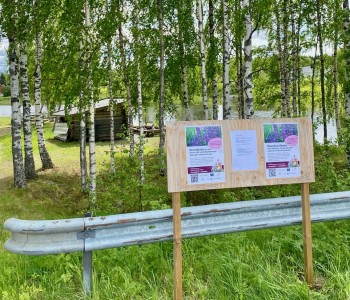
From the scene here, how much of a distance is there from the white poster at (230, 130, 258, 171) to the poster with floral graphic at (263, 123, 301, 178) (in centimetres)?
13

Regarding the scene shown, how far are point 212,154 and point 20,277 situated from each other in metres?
2.10

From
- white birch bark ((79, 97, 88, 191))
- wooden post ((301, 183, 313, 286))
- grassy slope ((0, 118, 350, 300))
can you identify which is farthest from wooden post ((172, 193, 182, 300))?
white birch bark ((79, 97, 88, 191))

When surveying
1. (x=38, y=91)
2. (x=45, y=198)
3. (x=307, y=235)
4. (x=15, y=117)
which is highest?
(x=38, y=91)

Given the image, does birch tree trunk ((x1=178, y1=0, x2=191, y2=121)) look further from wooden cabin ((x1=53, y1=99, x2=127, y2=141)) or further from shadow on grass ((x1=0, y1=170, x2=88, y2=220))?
wooden cabin ((x1=53, y1=99, x2=127, y2=141))

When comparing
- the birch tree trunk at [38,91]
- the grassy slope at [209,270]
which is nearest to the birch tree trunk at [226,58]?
the birch tree trunk at [38,91]

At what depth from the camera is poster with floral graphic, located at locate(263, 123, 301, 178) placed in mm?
3559

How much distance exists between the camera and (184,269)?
12.0 feet

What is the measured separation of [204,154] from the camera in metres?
3.36

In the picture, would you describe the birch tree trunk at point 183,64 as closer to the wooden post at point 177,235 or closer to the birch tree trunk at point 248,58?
the birch tree trunk at point 248,58

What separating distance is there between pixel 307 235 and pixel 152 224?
147 cm

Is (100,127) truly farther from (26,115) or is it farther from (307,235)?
(307,235)

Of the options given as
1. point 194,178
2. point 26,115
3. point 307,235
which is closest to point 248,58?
point 307,235

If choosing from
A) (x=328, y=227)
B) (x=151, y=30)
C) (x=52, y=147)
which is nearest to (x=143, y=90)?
(x=151, y=30)

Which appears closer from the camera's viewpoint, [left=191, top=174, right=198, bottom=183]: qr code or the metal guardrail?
the metal guardrail
